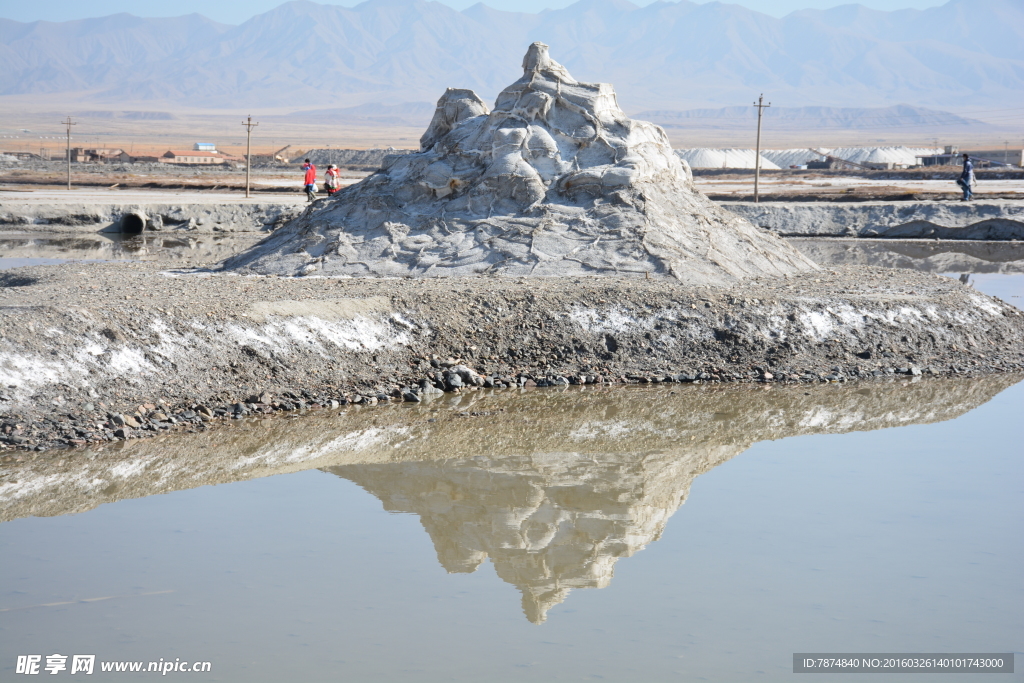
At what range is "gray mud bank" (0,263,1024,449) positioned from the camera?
8344 mm

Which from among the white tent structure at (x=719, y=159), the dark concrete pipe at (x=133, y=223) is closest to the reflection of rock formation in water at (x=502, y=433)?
the dark concrete pipe at (x=133, y=223)

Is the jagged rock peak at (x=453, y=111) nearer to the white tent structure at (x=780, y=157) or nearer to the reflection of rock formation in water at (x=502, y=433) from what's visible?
the reflection of rock formation in water at (x=502, y=433)

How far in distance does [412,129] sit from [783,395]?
14082cm

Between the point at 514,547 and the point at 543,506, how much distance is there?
72 cm

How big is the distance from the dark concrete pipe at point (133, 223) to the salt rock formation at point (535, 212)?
35.4ft

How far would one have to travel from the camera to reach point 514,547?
20.5 ft

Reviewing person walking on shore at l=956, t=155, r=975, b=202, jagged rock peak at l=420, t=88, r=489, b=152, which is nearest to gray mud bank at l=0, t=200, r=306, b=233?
jagged rock peak at l=420, t=88, r=489, b=152

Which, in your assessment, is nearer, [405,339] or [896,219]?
[405,339]

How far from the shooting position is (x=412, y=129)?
14638 centimetres

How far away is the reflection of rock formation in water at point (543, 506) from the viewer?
594 cm

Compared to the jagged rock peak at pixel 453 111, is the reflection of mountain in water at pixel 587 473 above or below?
below

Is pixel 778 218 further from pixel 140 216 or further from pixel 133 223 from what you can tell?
pixel 133 223

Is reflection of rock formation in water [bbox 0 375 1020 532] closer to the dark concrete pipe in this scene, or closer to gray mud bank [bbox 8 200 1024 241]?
gray mud bank [bbox 8 200 1024 241]

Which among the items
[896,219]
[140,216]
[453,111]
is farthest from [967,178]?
[140,216]
